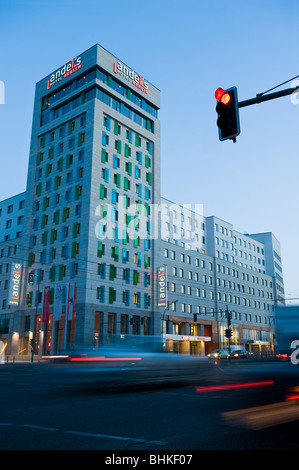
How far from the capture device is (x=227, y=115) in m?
8.64

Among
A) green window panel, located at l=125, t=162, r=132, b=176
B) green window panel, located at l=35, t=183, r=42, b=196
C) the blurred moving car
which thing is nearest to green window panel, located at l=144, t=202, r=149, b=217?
green window panel, located at l=125, t=162, r=132, b=176

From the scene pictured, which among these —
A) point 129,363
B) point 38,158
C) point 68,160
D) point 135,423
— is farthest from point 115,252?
point 135,423

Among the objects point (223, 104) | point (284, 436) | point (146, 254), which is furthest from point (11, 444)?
point (146, 254)

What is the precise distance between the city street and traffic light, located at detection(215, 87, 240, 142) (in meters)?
5.43

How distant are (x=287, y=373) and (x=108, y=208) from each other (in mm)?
44377

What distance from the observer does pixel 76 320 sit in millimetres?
49781

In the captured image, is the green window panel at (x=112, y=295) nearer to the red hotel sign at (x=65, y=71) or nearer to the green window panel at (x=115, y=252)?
the green window panel at (x=115, y=252)

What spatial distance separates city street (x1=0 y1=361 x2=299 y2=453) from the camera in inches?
213

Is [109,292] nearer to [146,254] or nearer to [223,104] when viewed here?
[146,254]

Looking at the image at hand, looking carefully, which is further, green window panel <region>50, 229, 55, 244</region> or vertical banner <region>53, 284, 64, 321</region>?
green window panel <region>50, 229, 55, 244</region>

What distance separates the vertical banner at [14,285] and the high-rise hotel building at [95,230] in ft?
0.44

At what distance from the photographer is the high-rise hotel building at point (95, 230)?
52531mm

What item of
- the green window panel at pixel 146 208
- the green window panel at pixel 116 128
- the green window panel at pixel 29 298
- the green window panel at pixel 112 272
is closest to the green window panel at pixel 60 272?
the green window panel at pixel 29 298

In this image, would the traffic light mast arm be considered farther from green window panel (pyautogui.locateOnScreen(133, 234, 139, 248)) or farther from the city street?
green window panel (pyautogui.locateOnScreen(133, 234, 139, 248))
